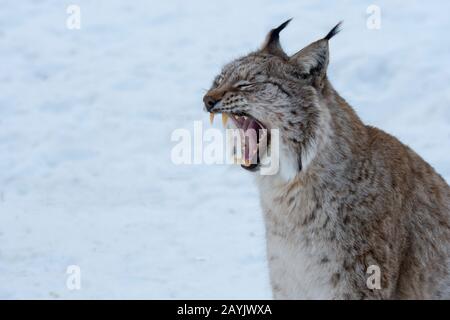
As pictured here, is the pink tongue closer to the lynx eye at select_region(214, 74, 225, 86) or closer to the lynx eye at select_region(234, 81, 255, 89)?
the lynx eye at select_region(234, 81, 255, 89)

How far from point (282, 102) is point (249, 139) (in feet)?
0.87

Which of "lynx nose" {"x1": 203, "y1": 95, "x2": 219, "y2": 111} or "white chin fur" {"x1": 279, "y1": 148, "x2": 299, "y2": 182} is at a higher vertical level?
"lynx nose" {"x1": 203, "y1": 95, "x2": 219, "y2": 111}

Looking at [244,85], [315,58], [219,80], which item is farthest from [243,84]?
[315,58]

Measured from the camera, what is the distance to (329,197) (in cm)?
529

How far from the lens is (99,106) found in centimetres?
1112

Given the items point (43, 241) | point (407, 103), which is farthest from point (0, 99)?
point (407, 103)

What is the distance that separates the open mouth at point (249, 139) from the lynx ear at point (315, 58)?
0.40 meters

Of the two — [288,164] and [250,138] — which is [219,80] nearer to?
[250,138]

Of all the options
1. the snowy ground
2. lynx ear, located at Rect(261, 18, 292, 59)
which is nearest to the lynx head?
lynx ear, located at Rect(261, 18, 292, 59)

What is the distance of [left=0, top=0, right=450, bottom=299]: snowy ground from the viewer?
26.1 ft

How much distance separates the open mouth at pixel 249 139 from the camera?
208 inches

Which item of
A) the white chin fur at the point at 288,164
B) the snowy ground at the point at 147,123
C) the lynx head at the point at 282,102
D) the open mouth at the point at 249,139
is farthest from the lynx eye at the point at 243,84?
the snowy ground at the point at 147,123

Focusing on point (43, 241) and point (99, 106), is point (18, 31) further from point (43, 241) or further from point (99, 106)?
point (43, 241)

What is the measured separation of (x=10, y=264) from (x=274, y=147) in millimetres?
3405
